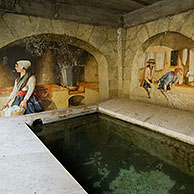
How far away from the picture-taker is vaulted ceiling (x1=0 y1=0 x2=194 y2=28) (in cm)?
258

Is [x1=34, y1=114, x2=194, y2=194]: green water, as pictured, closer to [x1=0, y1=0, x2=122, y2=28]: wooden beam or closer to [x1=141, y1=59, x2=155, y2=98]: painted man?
[x1=141, y1=59, x2=155, y2=98]: painted man

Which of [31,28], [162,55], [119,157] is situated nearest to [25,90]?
[31,28]

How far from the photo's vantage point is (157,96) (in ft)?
10.7

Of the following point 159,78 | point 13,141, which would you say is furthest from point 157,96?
point 13,141

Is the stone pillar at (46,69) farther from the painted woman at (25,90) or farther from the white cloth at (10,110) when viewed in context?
the white cloth at (10,110)

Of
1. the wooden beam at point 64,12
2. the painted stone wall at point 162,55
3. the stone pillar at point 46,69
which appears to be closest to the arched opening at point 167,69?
the painted stone wall at point 162,55

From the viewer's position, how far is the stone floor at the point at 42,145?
117 centimetres

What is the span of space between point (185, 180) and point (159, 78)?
81.2 inches

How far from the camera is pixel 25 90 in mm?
2994

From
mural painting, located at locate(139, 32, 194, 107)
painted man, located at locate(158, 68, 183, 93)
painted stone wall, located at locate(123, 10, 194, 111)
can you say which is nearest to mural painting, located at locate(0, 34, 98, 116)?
painted stone wall, located at locate(123, 10, 194, 111)

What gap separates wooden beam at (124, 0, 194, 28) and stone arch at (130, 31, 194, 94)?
1.07 feet

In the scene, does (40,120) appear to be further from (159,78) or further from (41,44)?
(159,78)

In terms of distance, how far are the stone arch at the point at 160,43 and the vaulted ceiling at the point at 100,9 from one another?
344mm

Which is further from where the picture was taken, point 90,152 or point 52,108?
point 52,108
